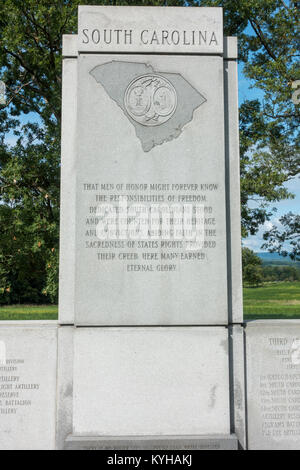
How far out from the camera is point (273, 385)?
411 centimetres

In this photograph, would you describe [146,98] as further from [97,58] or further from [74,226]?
[74,226]

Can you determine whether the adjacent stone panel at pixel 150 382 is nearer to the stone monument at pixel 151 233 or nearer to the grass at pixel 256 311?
the stone monument at pixel 151 233

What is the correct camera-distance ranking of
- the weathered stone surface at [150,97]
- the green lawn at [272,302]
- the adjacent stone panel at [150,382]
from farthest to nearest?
1. the green lawn at [272,302]
2. the weathered stone surface at [150,97]
3. the adjacent stone panel at [150,382]

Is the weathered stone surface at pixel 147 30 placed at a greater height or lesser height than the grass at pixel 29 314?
greater

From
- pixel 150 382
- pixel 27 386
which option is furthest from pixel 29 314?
pixel 150 382

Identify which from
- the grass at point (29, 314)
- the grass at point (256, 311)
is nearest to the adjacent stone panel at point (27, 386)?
the grass at point (256, 311)

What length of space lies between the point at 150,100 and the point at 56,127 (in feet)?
40.0

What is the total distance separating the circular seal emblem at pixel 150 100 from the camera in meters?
4.16

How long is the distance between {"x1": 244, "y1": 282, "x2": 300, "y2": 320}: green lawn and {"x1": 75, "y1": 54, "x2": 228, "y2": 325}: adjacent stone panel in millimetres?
7473

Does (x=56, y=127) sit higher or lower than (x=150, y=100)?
higher

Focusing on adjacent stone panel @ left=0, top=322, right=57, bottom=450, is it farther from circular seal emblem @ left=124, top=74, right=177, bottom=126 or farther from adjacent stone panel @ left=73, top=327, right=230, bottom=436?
circular seal emblem @ left=124, top=74, right=177, bottom=126

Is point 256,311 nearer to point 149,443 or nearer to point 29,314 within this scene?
point 29,314

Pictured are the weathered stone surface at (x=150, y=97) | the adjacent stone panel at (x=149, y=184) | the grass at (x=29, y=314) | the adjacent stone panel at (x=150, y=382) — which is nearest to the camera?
the adjacent stone panel at (x=150, y=382)

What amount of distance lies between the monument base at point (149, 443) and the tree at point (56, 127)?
28.3 ft
